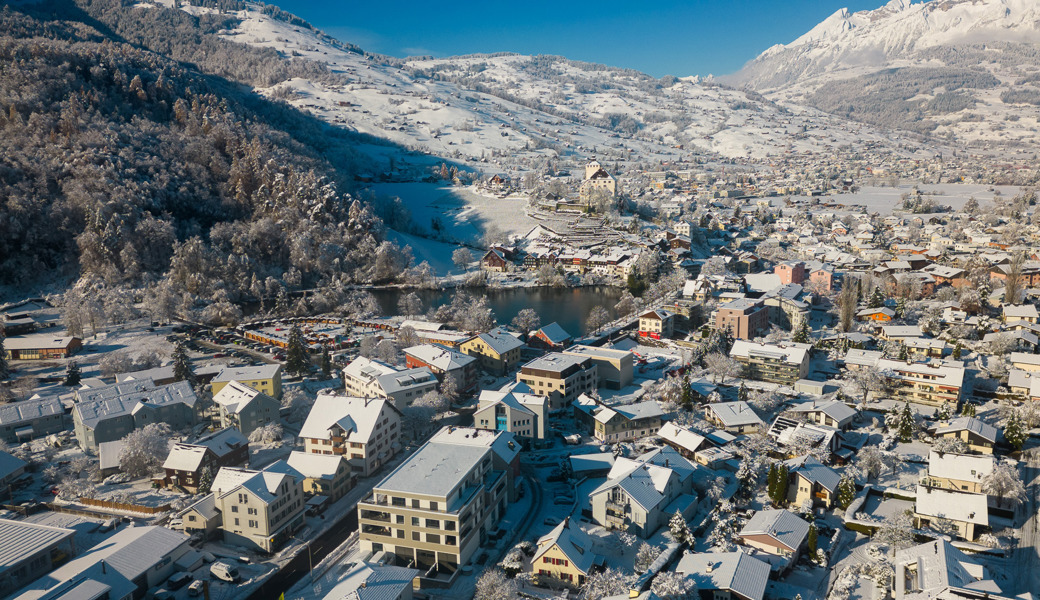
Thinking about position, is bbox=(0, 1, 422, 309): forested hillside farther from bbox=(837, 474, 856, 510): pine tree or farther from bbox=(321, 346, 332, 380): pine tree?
bbox=(837, 474, 856, 510): pine tree

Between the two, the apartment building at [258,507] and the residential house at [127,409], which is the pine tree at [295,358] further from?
the apartment building at [258,507]

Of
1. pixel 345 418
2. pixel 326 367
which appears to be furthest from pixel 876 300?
pixel 345 418

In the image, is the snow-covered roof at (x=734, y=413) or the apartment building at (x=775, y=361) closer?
the snow-covered roof at (x=734, y=413)

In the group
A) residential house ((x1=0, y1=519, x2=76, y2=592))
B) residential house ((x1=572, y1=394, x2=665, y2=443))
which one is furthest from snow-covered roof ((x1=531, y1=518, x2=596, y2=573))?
residential house ((x1=0, y1=519, x2=76, y2=592))

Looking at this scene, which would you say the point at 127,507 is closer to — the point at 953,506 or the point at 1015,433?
the point at 953,506

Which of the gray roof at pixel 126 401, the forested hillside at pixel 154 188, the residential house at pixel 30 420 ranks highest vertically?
the forested hillside at pixel 154 188

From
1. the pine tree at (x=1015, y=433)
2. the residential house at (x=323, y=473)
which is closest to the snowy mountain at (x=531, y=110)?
the residential house at (x=323, y=473)
